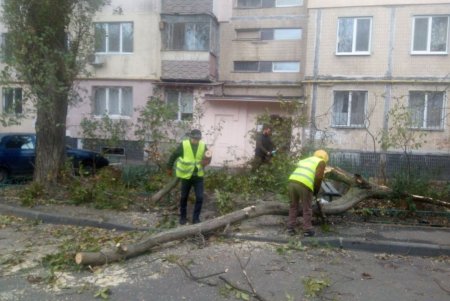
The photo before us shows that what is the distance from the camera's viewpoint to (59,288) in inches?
190

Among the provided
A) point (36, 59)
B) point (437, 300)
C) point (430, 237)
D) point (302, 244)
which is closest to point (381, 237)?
point (430, 237)

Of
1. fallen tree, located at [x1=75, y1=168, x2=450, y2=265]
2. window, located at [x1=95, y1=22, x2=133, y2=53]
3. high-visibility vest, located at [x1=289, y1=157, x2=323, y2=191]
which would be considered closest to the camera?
fallen tree, located at [x1=75, y1=168, x2=450, y2=265]

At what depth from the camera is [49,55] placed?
342 inches

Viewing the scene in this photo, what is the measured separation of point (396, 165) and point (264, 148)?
3781 mm

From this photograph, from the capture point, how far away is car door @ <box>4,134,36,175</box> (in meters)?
12.5

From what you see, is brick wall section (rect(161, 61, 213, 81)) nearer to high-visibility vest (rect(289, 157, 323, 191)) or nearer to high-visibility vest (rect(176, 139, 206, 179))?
high-visibility vest (rect(176, 139, 206, 179))

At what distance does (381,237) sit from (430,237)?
72cm

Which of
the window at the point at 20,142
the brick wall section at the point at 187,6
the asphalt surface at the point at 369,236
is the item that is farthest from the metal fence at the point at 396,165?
the window at the point at 20,142

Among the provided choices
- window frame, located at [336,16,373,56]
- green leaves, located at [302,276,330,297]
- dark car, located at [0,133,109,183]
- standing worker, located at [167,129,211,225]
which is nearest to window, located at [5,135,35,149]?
dark car, located at [0,133,109,183]

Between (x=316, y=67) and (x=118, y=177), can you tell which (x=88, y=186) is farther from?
(x=316, y=67)

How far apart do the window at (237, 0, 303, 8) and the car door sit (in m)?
11.0

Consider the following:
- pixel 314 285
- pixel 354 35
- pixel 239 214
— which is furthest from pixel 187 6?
pixel 314 285

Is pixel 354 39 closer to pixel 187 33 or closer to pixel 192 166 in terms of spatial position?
pixel 187 33

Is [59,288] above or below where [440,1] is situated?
below
